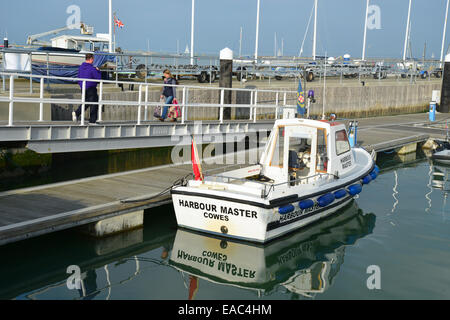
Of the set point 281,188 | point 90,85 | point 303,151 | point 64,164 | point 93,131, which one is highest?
point 90,85

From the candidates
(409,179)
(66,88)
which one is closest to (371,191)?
(409,179)

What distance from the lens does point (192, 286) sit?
8797 mm

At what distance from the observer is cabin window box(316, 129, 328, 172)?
12266 millimetres

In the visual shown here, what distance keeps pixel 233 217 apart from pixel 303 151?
3.50 meters

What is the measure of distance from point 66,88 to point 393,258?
1404 cm

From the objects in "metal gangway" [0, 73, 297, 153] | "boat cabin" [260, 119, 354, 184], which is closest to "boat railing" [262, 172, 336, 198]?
"boat cabin" [260, 119, 354, 184]

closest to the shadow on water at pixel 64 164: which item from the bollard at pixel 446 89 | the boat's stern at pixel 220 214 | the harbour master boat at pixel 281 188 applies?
the boat's stern at pixel 220 214

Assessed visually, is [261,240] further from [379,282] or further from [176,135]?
[176,135]

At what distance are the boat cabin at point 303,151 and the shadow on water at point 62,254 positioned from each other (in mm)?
2878

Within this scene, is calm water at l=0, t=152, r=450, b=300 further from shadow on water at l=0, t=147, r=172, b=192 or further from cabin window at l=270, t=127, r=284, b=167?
shadow on water at l=0, t=147, r=172, b=192

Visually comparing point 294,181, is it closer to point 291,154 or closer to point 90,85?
point 291,154

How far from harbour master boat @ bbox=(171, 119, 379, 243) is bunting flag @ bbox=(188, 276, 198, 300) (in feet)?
4.79

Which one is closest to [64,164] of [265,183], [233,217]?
[233,217]
